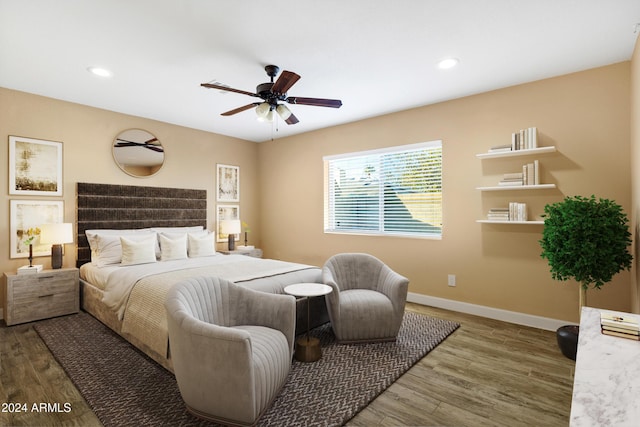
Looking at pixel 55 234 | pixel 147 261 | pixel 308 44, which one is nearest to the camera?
pixel 308 44

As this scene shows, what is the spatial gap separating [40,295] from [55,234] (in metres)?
0.71

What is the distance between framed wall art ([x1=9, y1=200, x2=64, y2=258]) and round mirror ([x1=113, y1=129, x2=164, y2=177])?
980 millimetres

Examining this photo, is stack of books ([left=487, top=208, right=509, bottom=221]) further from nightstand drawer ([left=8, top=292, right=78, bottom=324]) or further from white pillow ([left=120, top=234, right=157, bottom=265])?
nightstand drawer ([left=8, top=292, right=78, bottom=324])

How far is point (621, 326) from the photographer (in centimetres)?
134

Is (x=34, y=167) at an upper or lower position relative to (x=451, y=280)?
upper

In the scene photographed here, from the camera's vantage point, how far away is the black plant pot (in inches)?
107

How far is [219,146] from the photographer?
575cm

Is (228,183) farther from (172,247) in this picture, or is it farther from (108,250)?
(108,250)

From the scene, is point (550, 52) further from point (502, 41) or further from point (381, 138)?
point (381, 138)

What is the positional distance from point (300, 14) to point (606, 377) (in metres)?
2.57

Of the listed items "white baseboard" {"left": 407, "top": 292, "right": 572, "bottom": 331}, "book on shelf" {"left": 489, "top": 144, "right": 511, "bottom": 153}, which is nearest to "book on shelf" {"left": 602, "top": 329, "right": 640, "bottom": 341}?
"white baseboard" {"left": 407, "top": 292, "right": 572, "bottom": 331}

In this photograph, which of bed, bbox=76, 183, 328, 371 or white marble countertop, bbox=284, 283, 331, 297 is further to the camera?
bed, bbox=76, 183, 328, 371

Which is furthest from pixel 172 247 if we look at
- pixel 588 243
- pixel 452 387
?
pixel 588 243

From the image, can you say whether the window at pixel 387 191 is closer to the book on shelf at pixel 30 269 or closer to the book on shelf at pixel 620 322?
the book on shelf at pixel 620 322
